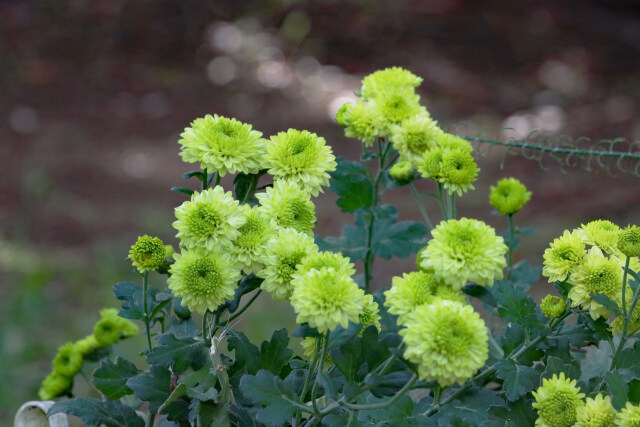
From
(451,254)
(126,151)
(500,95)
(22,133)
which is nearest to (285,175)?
(451,254)

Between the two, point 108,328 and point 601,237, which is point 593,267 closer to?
point 601,237

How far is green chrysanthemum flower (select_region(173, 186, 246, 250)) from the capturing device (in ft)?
2.64

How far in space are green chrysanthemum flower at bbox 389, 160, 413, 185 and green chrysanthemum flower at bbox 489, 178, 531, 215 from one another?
17cm

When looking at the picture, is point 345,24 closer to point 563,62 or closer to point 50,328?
point 563,62

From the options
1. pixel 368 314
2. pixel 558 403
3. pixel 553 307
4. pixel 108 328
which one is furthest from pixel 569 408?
pixel 108 328

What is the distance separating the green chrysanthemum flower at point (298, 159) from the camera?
0.91m

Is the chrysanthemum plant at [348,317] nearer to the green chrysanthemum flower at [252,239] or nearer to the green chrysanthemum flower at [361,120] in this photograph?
the green chrysanthemum flower at [252,239]

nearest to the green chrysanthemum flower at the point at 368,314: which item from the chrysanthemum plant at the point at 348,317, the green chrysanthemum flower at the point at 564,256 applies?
the chrysanthemum plant at the point at 348,317

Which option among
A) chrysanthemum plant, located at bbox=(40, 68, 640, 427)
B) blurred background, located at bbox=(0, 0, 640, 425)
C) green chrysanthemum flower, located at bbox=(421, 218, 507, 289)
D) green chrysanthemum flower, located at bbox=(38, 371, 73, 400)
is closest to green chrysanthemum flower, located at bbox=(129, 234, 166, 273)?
chrysanthemum plant, located at bbox=(40, 68, 640, 427)

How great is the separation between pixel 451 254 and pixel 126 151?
3.40 metres

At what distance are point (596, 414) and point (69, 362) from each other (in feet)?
2.81

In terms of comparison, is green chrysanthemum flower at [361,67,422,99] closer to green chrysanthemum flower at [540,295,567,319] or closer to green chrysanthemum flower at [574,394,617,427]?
green chrysanthemum flower at [540,295,567,319]

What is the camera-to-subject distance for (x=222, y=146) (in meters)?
0.87

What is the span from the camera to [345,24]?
4.97m
